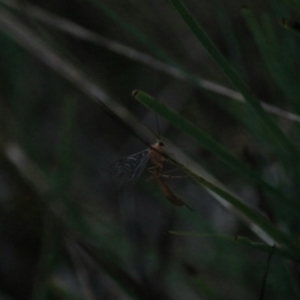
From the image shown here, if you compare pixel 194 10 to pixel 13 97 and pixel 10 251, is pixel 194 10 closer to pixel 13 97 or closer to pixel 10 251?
pixel 13 97

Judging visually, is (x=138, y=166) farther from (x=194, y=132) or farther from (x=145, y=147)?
(x=145, y=147)

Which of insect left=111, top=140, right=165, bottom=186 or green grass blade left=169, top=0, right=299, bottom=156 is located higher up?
green grass blade left=169, top=0, right=299, bottom=156

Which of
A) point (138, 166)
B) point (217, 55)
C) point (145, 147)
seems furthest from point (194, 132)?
point (145, 147)

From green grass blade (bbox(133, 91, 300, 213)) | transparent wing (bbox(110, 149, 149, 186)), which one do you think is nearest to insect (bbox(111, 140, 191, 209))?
transparent wing (bbox(110, 149, 149, 186))

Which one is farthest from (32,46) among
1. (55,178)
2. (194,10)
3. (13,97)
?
(194,10)

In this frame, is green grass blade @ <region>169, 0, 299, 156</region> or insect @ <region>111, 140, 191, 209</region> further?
insect @ <region>111, 140, 191, 209</region>

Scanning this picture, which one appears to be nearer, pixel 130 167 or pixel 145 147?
pixel 130 167

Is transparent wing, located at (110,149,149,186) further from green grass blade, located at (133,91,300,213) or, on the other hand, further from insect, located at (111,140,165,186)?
green grass blade, located at (133,91,300,213)
